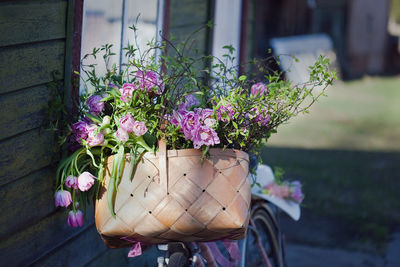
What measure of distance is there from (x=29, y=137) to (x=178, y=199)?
67 centimetres

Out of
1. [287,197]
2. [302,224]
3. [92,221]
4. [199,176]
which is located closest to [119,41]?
[92,221]

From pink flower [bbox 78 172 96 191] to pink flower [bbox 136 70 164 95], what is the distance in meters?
0.35

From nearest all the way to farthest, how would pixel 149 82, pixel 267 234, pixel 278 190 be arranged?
pixel 149 82 < pixel 278 190 < pixel 267 234

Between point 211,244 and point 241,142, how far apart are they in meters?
0.69

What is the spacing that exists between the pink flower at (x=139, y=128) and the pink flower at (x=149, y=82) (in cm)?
14

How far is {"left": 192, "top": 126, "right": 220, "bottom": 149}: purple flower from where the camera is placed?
1.97 metres

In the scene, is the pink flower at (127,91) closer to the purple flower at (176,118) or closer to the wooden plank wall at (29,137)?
the purple flower at (176,118)

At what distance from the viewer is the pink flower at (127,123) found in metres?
2.00

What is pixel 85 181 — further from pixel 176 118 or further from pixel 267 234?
pixel 267 234

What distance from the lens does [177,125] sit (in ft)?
6.66

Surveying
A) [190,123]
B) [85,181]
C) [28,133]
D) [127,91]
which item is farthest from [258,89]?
[28,133]

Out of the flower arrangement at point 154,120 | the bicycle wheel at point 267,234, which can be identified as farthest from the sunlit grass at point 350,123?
the flower arrangement at point 154,120

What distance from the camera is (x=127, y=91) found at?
207 cm

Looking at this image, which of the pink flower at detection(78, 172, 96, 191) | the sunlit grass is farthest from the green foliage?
the pink flower at detection(78, 172, 96, 191)
